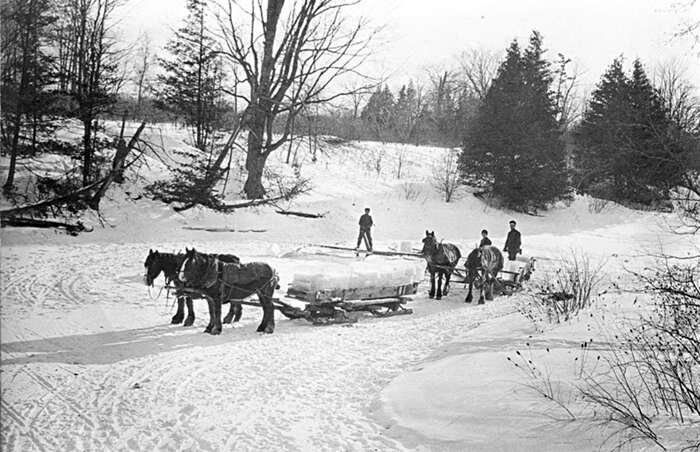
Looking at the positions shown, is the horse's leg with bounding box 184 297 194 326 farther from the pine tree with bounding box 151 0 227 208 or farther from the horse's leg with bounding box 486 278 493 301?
the pine tree with bounding box 151 0 227 208

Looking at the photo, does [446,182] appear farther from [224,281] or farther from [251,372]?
[251,372]

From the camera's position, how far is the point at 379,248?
83.8 feet

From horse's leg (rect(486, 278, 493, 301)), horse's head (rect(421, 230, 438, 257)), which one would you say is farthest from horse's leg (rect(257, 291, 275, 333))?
horse's leg (rect(486, 278, 493, 301))

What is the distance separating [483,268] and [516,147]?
2343 cm

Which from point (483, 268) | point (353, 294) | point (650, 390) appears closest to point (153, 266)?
point (353, 294)

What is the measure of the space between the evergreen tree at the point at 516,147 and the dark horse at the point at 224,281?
29401 mm

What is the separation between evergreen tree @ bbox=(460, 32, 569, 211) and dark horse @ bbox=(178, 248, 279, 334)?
29.4 m

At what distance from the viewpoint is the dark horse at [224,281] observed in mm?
10492

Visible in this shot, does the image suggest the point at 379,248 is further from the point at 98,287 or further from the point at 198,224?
the point at 98,287

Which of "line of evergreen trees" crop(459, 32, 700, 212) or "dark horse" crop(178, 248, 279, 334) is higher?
"line of evergreen trees" crop(459, 32, 700, 212)

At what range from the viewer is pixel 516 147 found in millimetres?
37781

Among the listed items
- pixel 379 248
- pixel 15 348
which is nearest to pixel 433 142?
pixel 379 248

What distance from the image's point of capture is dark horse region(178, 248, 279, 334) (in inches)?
413

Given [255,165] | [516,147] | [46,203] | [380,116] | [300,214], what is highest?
[380,116]
